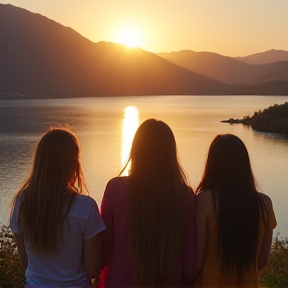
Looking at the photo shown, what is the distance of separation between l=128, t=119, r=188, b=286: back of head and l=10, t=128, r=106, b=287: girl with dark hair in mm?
195

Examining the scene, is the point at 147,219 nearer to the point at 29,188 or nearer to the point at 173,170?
the point at 173,170

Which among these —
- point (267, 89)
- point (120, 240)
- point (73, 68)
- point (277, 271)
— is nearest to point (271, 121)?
point (277, 271)

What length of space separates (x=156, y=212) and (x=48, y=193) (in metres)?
0.53

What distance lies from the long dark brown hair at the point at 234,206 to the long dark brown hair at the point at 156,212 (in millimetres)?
193

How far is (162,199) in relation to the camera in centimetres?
252

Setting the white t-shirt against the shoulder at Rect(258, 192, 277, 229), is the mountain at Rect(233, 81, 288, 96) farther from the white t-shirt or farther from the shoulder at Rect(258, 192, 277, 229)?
the white t-shirt

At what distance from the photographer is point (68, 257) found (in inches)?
100

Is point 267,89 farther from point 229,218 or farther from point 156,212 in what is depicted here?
point 156,212

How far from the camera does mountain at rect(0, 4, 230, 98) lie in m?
142

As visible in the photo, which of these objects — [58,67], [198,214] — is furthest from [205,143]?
[58,67]

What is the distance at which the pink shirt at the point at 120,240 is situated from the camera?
101 inches

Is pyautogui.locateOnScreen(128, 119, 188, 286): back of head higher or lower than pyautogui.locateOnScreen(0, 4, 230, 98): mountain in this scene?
lower

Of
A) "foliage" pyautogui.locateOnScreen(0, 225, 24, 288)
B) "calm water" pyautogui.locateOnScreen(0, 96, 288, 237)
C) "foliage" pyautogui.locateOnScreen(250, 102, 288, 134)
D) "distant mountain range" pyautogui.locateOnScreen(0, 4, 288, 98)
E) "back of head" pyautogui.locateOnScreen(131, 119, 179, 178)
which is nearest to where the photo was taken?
"back of head" pyautogui.locateOnScreen(131, 119, 179, 178)

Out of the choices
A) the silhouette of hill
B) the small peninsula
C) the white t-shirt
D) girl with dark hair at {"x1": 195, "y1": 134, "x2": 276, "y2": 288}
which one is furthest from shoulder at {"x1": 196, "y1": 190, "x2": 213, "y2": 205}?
the silhouette of hill
